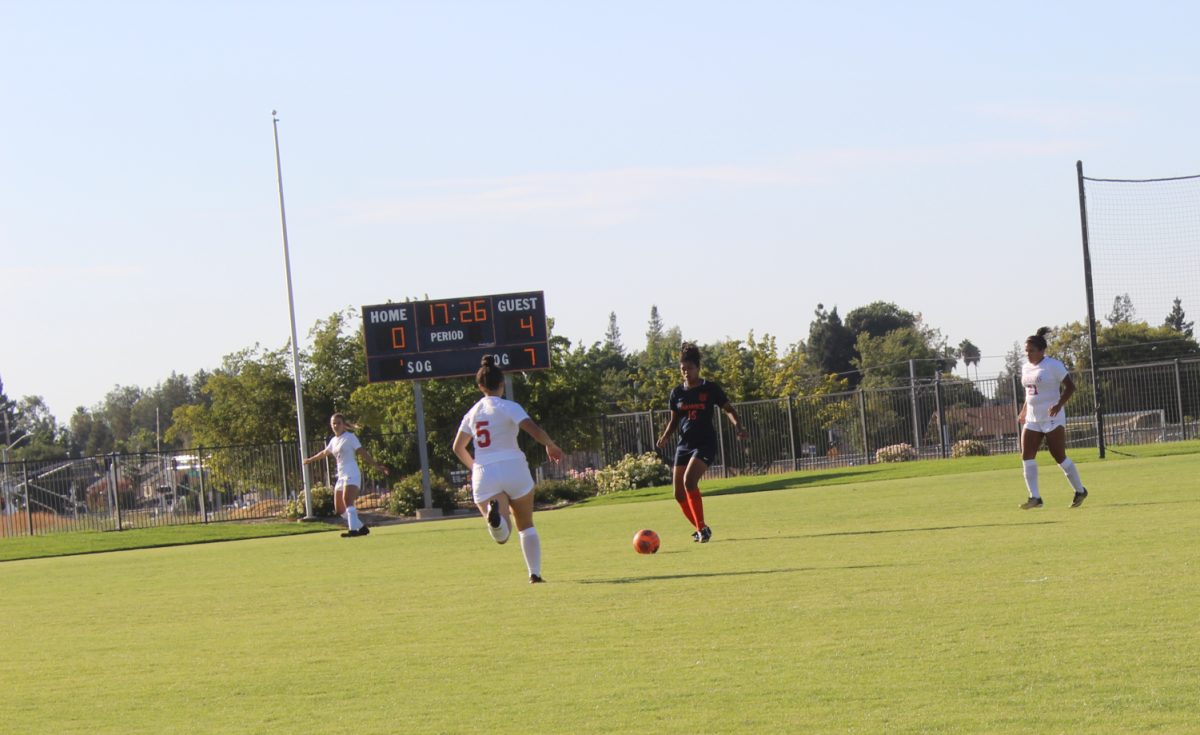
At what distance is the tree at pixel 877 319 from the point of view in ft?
430

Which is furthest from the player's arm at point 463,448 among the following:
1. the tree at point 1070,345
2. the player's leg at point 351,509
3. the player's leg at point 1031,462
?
the tree at point 1070,345

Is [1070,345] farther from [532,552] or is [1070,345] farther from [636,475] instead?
[532,552]

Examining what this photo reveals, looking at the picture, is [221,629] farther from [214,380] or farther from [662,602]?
[214,380]

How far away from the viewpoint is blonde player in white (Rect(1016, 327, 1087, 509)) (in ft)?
44.5

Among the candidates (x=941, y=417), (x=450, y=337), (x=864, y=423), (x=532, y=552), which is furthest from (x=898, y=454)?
(x=532, y=552)

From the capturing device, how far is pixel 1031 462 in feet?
45.0

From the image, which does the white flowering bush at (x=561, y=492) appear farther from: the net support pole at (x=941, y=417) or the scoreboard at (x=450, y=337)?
the net support pole at (x=941, y=417)

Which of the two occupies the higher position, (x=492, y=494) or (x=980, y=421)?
(x=492, y=494)

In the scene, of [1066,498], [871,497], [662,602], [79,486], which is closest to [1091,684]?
[662,602]

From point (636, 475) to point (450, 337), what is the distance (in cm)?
677

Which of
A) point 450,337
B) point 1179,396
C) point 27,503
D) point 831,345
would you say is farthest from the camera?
point 831,345

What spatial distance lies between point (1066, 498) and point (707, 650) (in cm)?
1035

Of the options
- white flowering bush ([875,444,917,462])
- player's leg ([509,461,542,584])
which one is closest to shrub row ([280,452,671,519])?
white flowering bush ([875,444,917,462])

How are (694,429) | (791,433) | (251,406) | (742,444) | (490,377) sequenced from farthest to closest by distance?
(251,406), (742,444), (791,433), (694,429), (490,377)
